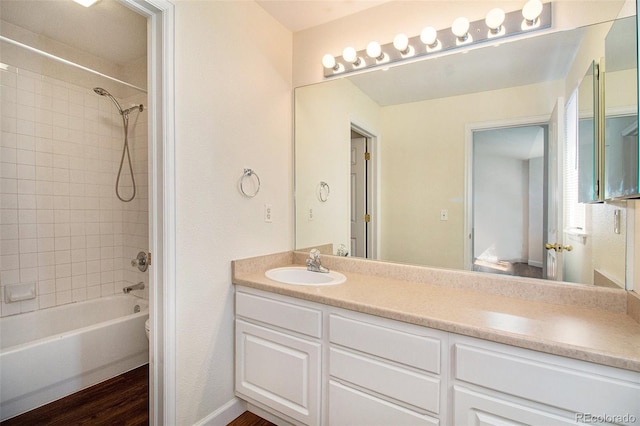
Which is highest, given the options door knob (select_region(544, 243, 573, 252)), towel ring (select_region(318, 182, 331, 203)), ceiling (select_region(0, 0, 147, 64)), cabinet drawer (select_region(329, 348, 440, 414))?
ceiling (select_region(0, 0, 147, 64))

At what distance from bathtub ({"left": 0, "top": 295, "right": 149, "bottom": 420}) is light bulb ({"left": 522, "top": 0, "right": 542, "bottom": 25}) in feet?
9.67

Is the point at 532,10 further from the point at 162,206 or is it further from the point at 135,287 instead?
the point at 135,287

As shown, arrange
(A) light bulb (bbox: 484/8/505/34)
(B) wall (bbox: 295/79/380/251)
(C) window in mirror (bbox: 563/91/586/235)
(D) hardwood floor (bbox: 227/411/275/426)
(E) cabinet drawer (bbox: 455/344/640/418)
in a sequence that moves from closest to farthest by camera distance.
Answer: (E) cabinet drawer (bbox: 455/344/640/418)
(C) window in mirror (bbox: 563/91/586/235)
(A) light bulb (bbox: 484/8/505/34)
(D) hardwood floor (bbox: 227/411/275/426)
(B) wall (bbox: 295/79/380/251)

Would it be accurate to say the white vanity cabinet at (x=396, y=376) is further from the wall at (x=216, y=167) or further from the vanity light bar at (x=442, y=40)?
the vanity light bar at (x=442, y=40)

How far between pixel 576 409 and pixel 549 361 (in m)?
0.15

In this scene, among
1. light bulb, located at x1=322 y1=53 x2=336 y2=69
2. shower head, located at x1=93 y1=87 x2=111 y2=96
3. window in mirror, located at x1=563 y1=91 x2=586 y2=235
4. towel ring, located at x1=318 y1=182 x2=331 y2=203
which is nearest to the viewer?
window in mirror, located at x1=563 y1=91 x2=586 y2=235

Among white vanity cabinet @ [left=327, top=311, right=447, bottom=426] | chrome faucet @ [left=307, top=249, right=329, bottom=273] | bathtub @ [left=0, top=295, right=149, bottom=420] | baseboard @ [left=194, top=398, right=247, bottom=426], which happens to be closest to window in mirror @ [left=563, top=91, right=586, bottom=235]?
white vanity cabinet @ [left=327, top=311, right=447, bottom=426]

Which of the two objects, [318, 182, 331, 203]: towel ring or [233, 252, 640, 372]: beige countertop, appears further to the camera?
[318, 182, 331, 203]: towel ring

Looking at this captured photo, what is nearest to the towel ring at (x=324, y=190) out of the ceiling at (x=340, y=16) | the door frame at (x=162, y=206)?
the ceiling at (x=340, y=16)

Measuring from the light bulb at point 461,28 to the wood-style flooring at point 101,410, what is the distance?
2356 millimetres

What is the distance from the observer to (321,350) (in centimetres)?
146

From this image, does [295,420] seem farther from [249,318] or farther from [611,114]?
[611,114]

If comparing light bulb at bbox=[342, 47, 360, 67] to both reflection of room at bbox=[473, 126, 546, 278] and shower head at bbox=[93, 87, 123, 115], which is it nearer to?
reflection of room at bbox=[473, 126, 546, 278]

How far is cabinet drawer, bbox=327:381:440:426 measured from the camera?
1.22m
